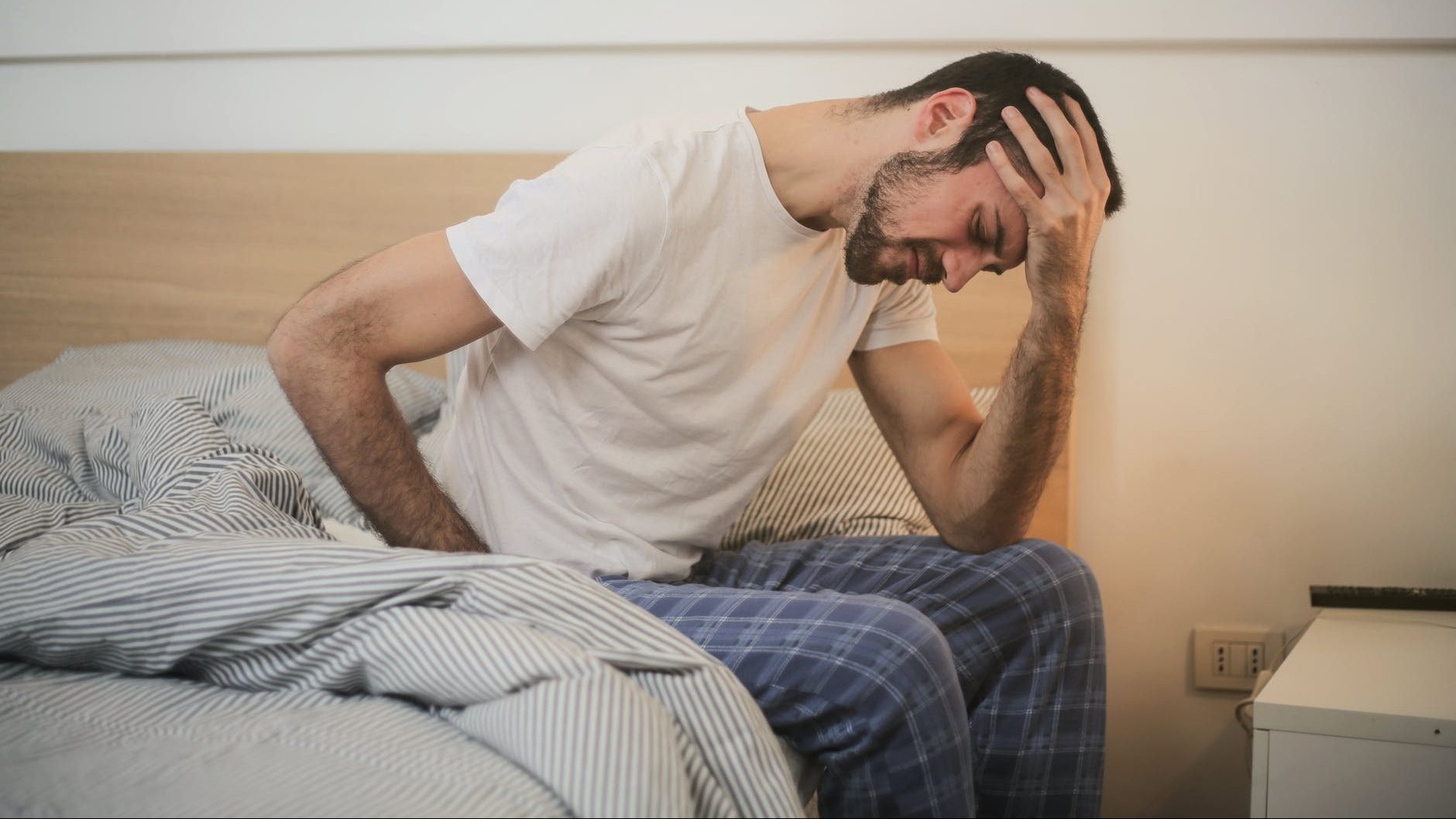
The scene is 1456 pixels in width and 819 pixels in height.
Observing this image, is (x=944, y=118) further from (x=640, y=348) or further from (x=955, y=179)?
(x=640, y=348)

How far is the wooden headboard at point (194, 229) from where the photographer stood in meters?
1.95

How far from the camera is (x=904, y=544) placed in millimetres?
1331

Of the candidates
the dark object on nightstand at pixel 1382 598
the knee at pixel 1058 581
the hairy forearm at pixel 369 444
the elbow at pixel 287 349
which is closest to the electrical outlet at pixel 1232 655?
the dark object on nightstand at pixel 1382 598

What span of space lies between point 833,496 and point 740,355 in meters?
0.46

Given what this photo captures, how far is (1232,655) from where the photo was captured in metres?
1.80

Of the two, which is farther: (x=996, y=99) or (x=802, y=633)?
(x=996, y=99)

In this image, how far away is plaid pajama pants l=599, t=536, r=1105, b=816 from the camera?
0.91 m

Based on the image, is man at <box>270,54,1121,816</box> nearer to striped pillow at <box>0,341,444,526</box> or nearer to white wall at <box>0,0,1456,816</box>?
striped pillow at <box>0,341,444,526</box>

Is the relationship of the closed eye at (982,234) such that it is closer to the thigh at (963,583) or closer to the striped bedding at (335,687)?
the thigh at (963,583)

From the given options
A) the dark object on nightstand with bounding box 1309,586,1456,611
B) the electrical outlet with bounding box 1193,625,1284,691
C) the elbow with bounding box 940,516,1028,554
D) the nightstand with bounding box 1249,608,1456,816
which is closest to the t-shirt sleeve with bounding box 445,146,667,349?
the elbow with bounding box 940,516,1028,554

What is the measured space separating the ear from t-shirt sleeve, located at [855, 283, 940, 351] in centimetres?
24

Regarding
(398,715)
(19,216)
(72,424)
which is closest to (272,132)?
(19,216)

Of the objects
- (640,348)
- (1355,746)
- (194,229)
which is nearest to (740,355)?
(640,348)

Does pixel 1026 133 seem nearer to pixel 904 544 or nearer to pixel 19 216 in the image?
pixel 904 544
